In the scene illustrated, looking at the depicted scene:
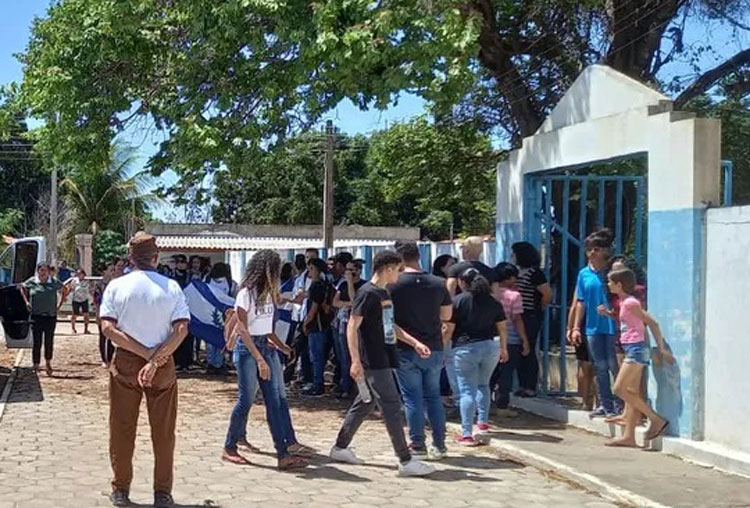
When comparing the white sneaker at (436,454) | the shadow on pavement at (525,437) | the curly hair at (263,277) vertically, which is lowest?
the shadow on pavement at (525,437)

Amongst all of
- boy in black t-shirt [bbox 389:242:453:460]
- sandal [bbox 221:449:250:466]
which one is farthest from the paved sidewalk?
sandal [bbox 221:449:250:466]

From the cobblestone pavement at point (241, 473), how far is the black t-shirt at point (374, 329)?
92 centimetres

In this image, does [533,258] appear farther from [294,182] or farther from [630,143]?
[294,182]

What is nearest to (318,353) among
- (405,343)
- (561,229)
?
(561,229)

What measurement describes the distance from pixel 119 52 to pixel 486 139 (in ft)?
31.0

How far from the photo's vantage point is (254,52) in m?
11.8

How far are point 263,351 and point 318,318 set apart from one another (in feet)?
15.3

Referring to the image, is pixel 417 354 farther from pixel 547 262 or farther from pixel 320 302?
pixel 320 302

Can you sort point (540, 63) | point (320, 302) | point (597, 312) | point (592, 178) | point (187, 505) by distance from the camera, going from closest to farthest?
point (187, 505)
point (597, 312)
point (592, 178)
point (320, 302)
point (540, 63)

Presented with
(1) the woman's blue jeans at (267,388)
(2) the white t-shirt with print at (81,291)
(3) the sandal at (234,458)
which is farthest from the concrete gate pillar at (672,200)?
(2) the white t-shirt with print at (81,291)

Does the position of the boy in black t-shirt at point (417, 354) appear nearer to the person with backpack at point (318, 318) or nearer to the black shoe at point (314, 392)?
the person with backpack at point (318, 318)

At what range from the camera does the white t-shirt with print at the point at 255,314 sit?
7668mm

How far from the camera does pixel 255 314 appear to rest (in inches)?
303

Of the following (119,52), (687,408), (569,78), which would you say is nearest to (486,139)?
(569,78)
